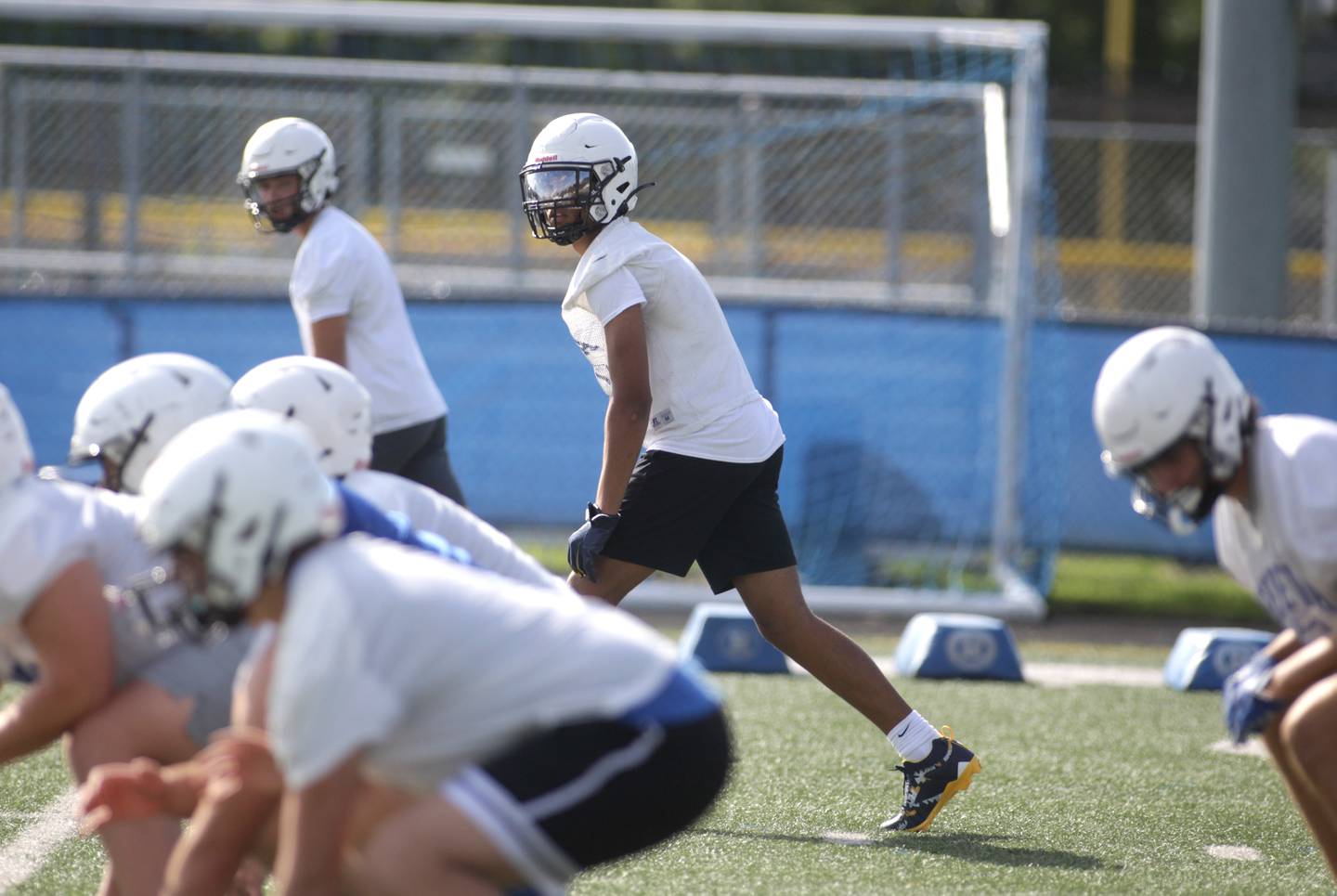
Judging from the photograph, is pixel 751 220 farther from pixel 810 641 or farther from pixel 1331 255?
A: pixel 810 641

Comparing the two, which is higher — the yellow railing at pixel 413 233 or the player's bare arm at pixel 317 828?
the yellow railing at pixel 413 233

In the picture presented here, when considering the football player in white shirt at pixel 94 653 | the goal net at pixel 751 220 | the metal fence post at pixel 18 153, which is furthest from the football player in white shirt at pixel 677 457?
the metal fence post at pixel 18 153

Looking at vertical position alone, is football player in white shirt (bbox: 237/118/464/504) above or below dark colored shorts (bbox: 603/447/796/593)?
above

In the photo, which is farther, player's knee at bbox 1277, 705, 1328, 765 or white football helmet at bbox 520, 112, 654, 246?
white football helmet at bbox 520, 112, 654, 246

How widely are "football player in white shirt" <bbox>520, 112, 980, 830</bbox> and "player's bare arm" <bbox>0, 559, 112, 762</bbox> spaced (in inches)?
71.8

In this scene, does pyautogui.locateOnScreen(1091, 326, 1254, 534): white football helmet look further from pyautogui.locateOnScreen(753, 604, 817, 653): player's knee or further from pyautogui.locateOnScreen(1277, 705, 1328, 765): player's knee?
pyautogui.locateOnScreen(753, 604, 817, 653): player's knee

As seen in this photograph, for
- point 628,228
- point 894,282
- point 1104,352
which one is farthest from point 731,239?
point 628,228

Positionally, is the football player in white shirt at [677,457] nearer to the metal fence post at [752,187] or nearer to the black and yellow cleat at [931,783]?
the black and yellow cleat at [931,783]

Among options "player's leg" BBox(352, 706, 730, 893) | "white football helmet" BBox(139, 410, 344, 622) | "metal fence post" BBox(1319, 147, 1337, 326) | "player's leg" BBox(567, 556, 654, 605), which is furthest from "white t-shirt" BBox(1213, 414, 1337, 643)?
"metal fence post" BBox(1319, 147, 1337, 326)

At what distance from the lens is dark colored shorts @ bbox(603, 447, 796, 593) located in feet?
15.3

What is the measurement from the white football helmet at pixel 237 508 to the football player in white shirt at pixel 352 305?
9.02 feet

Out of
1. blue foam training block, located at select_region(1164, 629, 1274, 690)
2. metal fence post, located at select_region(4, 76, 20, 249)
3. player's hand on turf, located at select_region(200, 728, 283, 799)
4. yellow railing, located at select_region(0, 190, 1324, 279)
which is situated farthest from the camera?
yellow railing, located at select_region(0, 190, 1324, 279)

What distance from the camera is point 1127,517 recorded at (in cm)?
955

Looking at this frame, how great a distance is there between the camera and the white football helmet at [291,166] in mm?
5418
